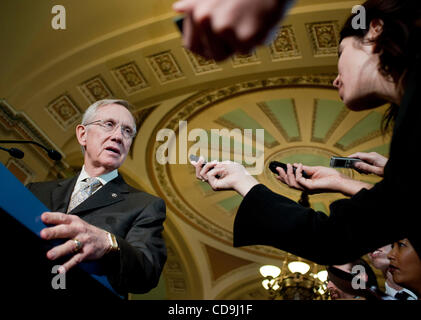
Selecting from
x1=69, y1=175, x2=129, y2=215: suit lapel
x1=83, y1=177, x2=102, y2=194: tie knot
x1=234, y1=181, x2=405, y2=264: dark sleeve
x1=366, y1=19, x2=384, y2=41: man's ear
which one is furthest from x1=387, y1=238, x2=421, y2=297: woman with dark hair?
x1=83, y1=177, x2=102, y2=194: tie knot

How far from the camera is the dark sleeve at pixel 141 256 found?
1255mm

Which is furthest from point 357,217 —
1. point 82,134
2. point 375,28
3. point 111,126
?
point 82,134

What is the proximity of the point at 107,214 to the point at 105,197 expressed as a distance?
90 millimetres

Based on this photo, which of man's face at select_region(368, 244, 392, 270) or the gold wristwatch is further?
man's face at select_region(368, 244, 392, 270)

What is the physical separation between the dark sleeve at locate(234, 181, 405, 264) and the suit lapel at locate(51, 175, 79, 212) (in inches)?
33.6

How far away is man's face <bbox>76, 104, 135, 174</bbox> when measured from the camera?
1.93 meters

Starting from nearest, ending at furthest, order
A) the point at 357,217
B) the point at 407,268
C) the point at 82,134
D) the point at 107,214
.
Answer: the point at 357,217 < the point at 107,214 < the point at 82,134 < the point at 407,268

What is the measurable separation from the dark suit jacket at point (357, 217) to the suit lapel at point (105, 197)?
2.27 ft

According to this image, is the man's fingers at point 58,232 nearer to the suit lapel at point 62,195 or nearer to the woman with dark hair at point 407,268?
the suit lapel at point 62,195

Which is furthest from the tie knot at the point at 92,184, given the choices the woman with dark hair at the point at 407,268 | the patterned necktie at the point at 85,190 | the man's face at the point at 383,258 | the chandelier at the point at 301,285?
the chandelier at the point at 301,285

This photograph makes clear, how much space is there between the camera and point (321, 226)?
1.13 m

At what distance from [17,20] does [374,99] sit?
442 centimetres

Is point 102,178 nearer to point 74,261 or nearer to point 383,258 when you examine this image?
point 74,261

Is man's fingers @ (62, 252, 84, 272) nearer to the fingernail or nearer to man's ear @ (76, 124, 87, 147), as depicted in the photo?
the fingernail
